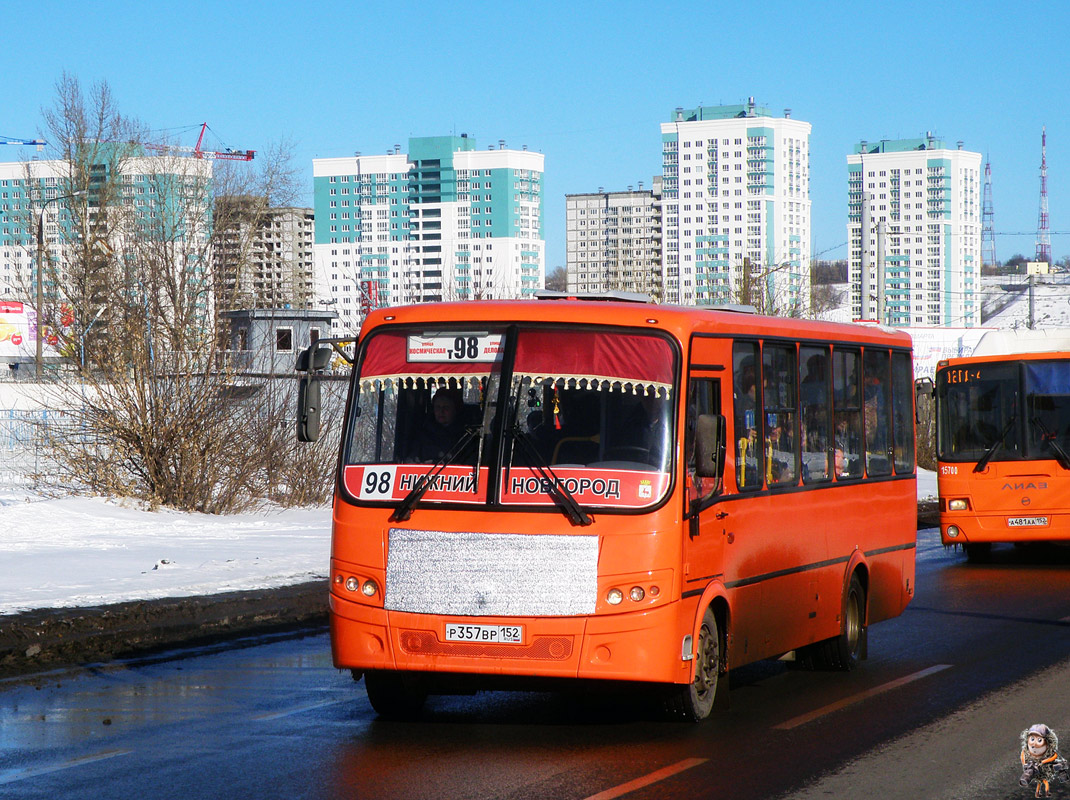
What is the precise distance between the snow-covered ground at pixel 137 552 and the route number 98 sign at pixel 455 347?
19.3 ft

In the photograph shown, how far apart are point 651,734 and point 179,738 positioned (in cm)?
250

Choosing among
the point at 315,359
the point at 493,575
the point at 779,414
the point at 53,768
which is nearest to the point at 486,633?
the point at 493,575

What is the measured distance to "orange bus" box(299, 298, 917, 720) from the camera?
7609 mm

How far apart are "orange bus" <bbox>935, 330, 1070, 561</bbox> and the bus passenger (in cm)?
1252

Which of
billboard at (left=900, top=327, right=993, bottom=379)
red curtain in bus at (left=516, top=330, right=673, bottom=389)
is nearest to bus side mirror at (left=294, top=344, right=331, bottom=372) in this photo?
red curtain in bus at (left=516, top=330, right=673, bottom=389)

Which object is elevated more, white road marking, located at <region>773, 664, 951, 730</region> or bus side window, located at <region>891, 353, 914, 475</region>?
bus side window, located at <region>891, 353, 914, 475</region>

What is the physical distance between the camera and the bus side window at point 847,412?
10.5 metres

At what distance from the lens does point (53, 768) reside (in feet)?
23.2

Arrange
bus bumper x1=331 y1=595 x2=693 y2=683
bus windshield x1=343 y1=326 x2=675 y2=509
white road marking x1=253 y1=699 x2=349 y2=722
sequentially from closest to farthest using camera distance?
bus bumper x1=331 y1=595 x2=693 y2=683
bus windshield x1=343 y1=326 x2=675 y2=509
white road marking x1=253 y1=699 x2=349 y2=722

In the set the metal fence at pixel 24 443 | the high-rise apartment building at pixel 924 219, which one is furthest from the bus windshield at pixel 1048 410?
the high-rise apartment building at pixel 924 219

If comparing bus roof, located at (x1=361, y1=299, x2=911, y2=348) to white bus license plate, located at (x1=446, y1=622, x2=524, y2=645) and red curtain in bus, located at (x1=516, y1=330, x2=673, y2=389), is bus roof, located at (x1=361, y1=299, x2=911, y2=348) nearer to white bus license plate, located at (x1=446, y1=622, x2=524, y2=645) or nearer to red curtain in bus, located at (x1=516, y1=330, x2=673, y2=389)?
red curtain in bus, located at (x1=516, y1=330, x2=673, y2=389)

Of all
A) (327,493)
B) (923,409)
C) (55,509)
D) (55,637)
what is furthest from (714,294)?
(55,637)

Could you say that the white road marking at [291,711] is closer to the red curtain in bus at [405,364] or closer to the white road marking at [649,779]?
the red curtain in bus at [405,364]

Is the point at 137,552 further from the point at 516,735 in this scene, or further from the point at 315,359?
the point at 516,735
